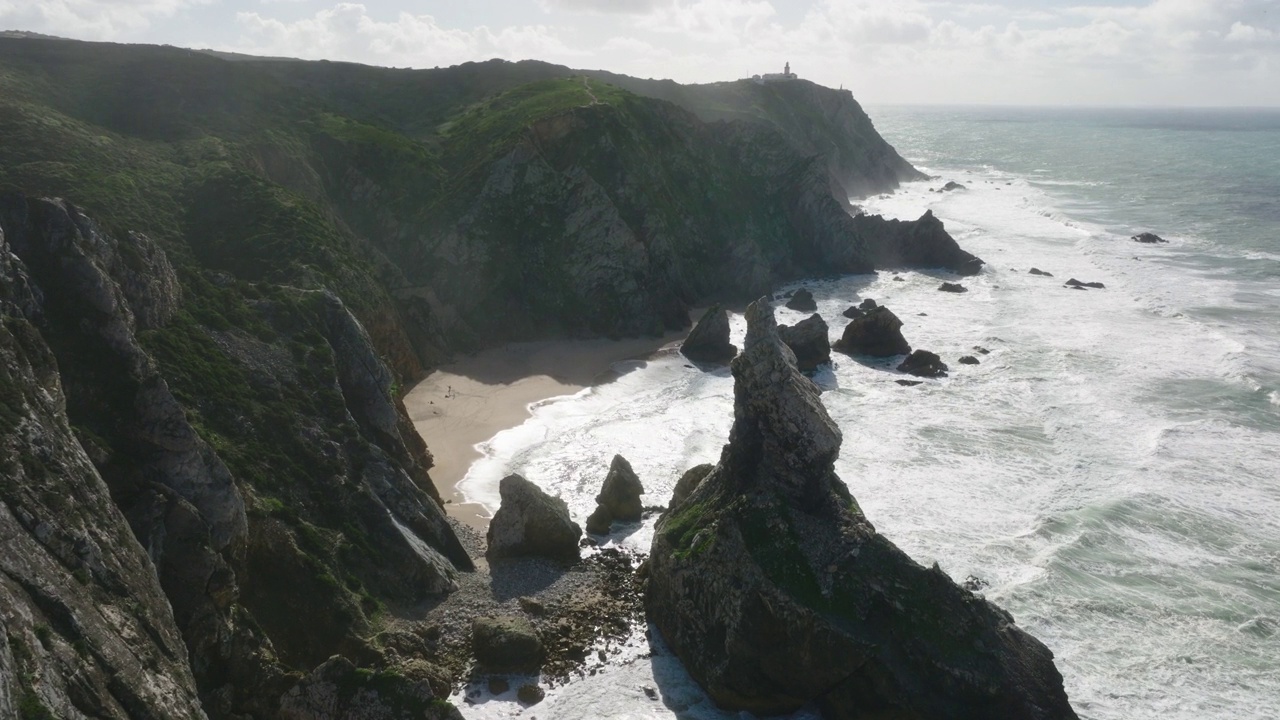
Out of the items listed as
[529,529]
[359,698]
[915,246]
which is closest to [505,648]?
[359,698]

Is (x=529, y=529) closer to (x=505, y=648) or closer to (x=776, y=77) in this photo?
(x=505, y=648)

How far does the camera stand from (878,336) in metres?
48.7

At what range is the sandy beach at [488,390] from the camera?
3266cm

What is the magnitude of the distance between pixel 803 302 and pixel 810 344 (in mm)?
14263

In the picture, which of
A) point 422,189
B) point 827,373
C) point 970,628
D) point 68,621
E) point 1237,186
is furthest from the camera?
point 1237,186

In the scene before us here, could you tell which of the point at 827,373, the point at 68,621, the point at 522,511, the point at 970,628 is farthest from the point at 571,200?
the point at 68,621

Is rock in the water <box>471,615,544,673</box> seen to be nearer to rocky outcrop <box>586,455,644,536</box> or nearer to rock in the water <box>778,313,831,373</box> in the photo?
rocky outcrop <box>586,455,644,536</box>

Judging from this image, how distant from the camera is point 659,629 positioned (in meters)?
22.5

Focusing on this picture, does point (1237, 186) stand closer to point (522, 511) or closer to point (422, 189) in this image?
point (422, 189)

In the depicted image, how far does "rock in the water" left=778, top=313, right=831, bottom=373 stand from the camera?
45.8 metres

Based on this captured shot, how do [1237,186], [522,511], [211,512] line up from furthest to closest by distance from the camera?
1. [1237,186]
2. [522,511]
3. [211,512]

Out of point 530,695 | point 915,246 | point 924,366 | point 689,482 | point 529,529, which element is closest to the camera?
point 530,695

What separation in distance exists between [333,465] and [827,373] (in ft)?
93.7

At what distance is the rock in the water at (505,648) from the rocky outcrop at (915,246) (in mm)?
58477
